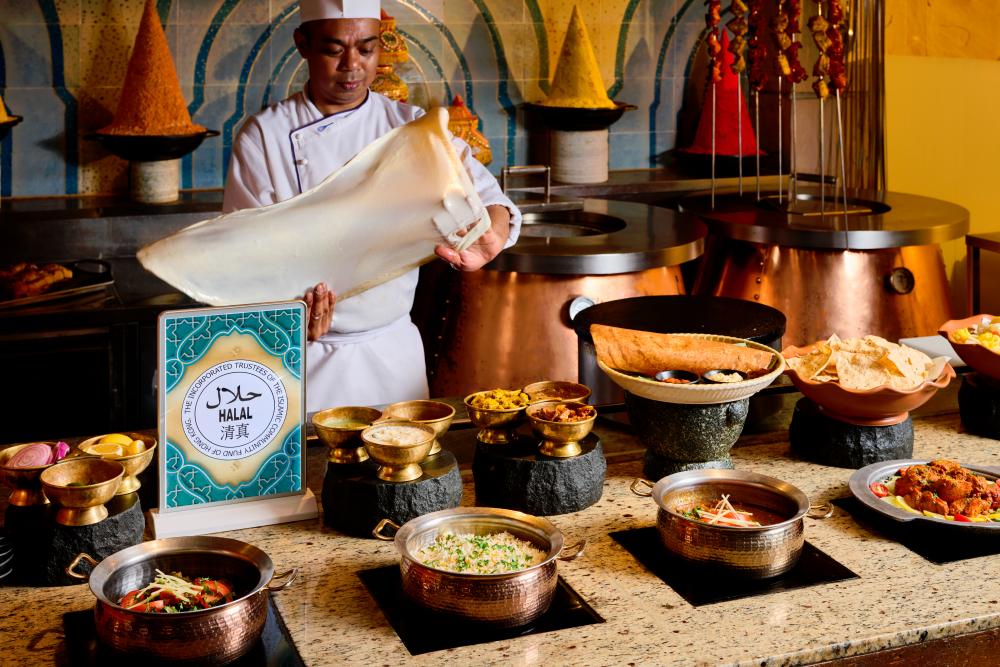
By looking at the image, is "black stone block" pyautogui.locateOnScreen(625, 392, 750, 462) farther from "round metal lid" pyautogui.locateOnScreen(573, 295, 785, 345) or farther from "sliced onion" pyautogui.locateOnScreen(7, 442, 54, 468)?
"sliced onion" pyautogui.locateOnScreen(7, 442, 54, 468)

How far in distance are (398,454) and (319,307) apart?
0.53 meters

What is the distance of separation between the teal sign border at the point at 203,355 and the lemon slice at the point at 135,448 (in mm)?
37

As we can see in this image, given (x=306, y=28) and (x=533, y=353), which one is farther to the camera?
(x=533, y=353)

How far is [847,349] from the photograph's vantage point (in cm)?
205

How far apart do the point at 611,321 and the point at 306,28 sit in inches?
38.7

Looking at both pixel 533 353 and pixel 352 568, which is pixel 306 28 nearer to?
pixel 533 353

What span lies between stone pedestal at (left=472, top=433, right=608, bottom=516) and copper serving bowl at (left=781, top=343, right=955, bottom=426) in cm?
45

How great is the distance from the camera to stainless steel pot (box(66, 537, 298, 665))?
1.28 metres

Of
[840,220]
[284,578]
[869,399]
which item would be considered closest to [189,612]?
[284,578]

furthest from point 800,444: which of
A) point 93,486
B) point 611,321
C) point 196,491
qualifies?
point 93,486

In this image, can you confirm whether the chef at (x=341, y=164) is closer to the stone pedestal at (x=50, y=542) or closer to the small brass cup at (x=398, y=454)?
the small brass cup at (x=398, y=454)

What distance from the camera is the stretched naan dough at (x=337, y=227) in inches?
68.8

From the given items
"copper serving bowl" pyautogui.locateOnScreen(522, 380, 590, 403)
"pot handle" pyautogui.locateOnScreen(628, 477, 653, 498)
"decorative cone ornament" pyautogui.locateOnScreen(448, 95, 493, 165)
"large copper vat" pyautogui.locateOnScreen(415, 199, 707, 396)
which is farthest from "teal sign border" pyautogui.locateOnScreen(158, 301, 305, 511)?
"decorative cone ornament" pyautogui.locateOnScreen(448, 95, 493, 165)

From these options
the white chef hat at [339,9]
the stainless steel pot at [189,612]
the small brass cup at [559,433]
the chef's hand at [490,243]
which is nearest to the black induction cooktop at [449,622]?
the stainless steel pot at [189,612]
